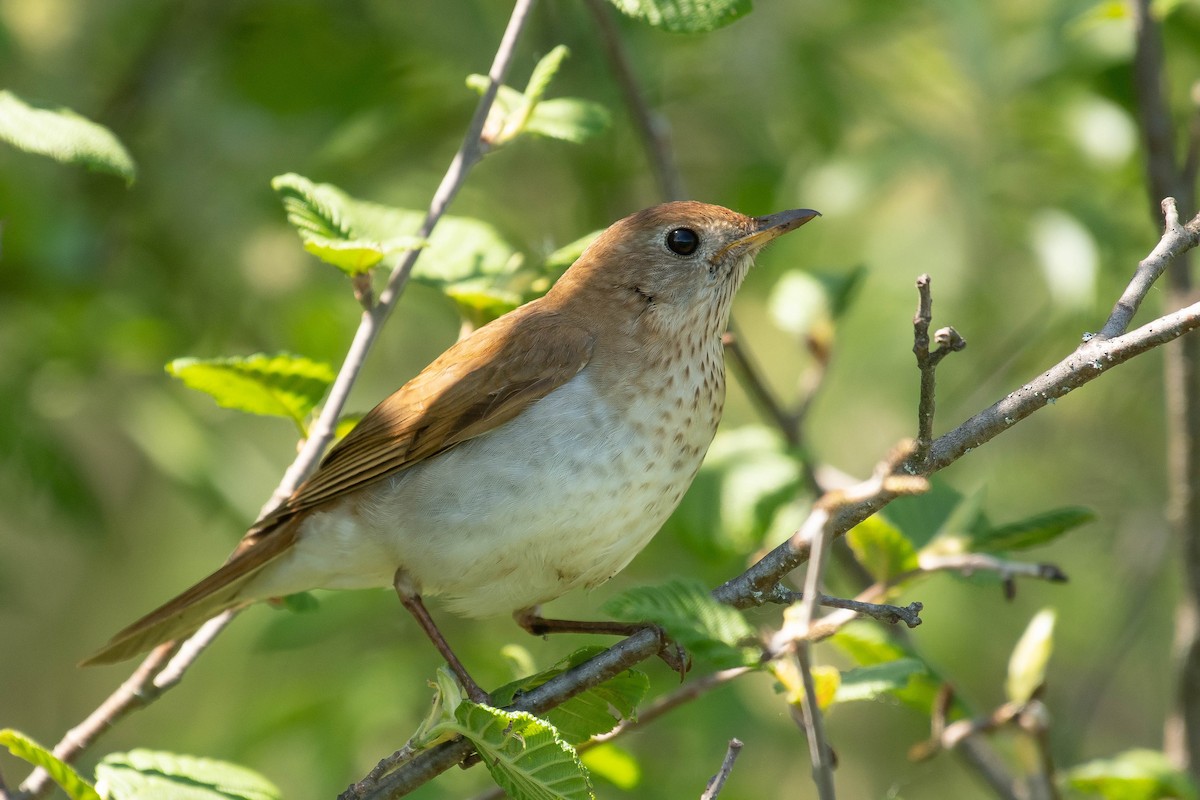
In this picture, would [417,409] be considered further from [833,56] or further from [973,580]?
[833,56]

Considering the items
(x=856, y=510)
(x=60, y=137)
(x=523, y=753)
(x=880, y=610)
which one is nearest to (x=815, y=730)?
(x=880, y=610)

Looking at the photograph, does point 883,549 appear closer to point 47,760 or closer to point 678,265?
point 678,265

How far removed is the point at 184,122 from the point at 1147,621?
14.6 feet

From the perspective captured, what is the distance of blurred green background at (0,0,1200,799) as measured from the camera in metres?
4.70

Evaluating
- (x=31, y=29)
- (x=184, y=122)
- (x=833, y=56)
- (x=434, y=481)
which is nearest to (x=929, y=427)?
(x=434, y=481)

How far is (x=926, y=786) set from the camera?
6.85m

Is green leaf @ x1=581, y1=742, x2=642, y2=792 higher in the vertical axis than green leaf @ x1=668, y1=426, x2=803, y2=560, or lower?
lower

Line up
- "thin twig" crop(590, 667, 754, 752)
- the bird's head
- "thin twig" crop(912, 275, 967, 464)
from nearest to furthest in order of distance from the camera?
"thin twig" crop(912, 275, 967, 464) < "thin twig" crop(590, 667, 754, 752) < the bird's head

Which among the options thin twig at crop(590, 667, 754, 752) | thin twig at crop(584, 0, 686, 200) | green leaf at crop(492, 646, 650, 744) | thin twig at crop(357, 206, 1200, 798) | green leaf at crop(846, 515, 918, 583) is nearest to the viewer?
thin twig at crop(357, 206, 1200, 798)

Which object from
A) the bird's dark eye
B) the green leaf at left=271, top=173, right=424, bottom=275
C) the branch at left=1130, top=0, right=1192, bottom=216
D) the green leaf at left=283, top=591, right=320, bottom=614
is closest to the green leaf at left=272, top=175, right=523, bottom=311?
the green leaf at left=271, top=173, right=424, bottom=275

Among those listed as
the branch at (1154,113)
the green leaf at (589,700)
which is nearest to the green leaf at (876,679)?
the green leaf at (589,700)

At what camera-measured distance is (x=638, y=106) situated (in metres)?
4.01

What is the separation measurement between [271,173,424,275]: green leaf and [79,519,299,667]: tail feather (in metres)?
0.96

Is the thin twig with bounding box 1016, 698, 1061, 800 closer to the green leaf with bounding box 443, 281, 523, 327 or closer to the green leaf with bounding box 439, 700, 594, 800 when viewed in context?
the green leaf with bounding box 439, 700, 594, 800
